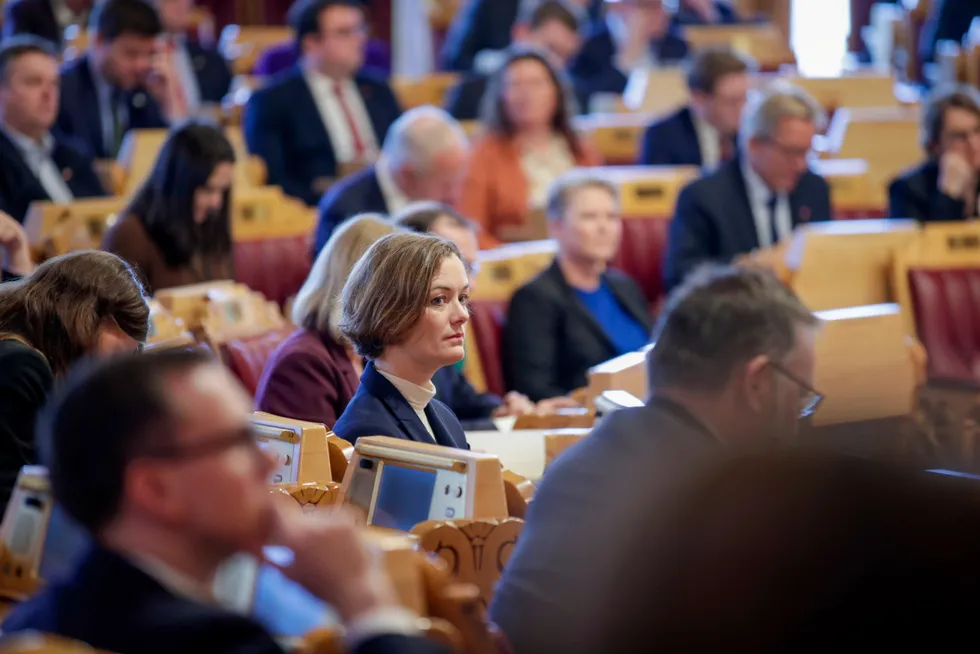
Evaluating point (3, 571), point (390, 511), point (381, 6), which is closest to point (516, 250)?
point (390, 511)

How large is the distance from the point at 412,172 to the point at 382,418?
7.91 ft

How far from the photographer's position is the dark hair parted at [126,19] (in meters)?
5.74

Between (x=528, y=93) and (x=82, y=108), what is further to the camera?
(x=82, y=108)

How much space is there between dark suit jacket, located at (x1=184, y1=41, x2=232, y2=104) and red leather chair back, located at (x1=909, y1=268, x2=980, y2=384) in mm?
4581

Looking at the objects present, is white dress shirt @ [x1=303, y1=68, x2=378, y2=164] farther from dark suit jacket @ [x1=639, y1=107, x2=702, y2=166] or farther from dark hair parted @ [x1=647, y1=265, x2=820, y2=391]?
dark hair parted @ [x1=647, y1=265, x2=820, y2=391]

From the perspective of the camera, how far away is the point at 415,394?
260 centimetres

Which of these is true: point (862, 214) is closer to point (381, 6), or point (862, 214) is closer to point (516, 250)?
point (516, 250)

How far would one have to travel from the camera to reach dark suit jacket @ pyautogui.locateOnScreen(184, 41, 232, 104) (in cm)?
798

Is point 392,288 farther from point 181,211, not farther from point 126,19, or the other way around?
point 126,19

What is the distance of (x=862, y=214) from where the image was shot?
19.6 feet

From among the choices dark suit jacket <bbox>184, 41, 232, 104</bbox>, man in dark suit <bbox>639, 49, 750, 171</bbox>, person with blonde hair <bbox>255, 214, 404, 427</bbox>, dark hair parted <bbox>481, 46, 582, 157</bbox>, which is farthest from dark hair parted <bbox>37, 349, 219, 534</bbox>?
dark suit jacket <bbox>184, 41, 232, 104</bbox>

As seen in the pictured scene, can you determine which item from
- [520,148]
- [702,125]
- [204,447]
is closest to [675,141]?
[702,125]

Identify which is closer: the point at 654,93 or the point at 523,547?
the point at 523,547

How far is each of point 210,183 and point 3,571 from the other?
94.0 inches
